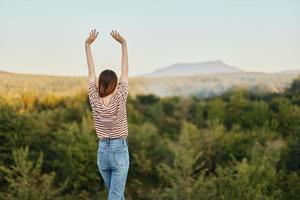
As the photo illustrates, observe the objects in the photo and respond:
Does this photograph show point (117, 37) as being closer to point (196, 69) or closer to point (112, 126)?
point (112, 126)

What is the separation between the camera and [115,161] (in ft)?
14.0

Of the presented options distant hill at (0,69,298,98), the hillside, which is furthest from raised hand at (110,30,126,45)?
the hillside

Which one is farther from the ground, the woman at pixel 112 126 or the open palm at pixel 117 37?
the open palm at pixel 117 37

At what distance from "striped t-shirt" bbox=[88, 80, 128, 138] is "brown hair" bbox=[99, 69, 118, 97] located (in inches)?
2.1

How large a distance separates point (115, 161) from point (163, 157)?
27595 millimetres

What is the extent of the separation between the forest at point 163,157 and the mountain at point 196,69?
39226 mm

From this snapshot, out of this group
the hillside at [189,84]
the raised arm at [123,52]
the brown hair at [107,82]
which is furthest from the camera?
the hillside at [189,84]

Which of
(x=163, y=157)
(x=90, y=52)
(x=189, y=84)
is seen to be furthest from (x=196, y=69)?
(x=90, y=52)

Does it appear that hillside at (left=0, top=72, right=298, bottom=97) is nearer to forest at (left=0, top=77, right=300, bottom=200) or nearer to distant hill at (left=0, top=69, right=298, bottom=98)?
distant hill at (left=0, top=69, right=298, bottom=98)

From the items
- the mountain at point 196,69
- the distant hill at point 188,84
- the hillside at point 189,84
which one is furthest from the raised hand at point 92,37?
the mountain at point 196,69

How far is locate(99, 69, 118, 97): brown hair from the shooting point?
4.15 m

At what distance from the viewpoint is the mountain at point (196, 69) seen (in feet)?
275

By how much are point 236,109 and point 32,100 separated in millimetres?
16596

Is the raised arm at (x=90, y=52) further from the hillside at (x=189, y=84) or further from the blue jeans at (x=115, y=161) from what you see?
the hillside at (x=189, y=84)
